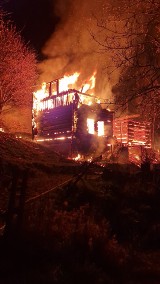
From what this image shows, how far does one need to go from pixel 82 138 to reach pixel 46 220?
64.2ft

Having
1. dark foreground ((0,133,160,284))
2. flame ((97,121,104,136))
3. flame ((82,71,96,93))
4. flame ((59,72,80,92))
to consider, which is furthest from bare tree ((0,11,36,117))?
dark foreground ((0,133,160,284))

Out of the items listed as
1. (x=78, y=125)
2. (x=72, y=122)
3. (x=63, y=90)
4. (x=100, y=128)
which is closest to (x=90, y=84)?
(x=63, y=90)

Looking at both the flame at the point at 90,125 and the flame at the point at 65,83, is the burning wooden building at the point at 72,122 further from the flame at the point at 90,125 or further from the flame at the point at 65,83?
the flame at the point at 65,83

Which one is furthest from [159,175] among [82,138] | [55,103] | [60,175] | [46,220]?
[55,103]

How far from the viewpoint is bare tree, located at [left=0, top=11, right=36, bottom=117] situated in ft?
96.2

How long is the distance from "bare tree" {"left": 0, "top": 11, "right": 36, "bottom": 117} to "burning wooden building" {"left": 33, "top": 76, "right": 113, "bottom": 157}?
8.71ft

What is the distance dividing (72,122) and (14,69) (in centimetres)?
943

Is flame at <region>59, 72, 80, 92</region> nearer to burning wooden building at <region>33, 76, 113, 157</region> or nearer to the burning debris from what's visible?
the burning debris

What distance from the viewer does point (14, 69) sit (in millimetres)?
30406

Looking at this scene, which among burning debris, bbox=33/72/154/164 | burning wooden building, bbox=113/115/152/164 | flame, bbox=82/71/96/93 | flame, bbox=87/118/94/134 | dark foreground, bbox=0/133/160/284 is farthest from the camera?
flame, bbox=82/71/96/93

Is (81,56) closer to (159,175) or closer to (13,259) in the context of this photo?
(159,175)

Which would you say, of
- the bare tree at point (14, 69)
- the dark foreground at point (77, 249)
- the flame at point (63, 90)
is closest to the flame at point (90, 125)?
the flame at point (63, 90)

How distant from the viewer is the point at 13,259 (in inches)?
231

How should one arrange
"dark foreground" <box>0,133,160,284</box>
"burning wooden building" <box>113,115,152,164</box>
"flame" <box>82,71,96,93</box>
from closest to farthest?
"dark foreground" <box>0,133,160,284</box>
"burning wooden building" <box>113,115,152,164</box>
"flame" <box>82,71,96,93</box>
